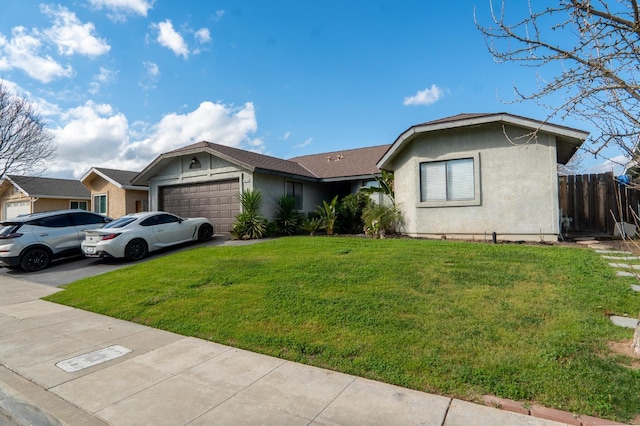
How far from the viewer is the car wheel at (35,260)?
1214 cm

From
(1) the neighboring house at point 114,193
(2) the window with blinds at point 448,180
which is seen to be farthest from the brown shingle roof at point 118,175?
(2) the window with blinds at point 448,180

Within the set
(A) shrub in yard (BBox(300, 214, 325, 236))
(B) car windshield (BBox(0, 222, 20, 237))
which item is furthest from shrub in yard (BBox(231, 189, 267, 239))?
(B) car windshield (BBox(0, 222, 20, 237))

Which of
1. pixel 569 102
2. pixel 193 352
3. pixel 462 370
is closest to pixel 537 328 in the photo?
pixel 462 370

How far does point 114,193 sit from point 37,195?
9332mm

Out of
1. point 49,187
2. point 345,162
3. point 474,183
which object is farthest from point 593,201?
point 49,187

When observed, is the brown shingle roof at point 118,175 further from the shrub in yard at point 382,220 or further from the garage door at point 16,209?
the shrub in yard at point 382,220

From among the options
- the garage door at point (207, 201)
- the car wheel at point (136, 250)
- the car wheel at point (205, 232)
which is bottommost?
the car wheel at point (136, 250)

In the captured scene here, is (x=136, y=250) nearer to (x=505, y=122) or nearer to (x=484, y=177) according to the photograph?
(x=484, y=177)

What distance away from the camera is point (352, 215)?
1614cm

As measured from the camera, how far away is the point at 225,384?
3.77 metres

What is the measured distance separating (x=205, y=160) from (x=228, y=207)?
2.67m

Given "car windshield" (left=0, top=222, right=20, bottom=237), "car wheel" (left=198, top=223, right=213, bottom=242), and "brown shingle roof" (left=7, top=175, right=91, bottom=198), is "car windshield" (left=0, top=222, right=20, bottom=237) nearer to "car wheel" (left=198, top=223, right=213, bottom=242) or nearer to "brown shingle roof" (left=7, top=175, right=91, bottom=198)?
"car wheel" (left=198, top=223, right=213, bottom=242)

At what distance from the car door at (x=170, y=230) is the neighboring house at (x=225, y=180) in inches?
85.6

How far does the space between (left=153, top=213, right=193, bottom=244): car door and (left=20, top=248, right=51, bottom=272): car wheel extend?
3889 millimetres
